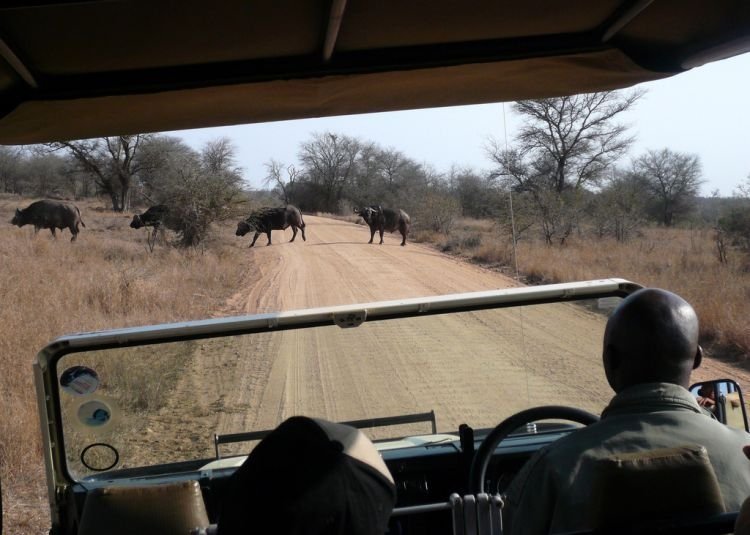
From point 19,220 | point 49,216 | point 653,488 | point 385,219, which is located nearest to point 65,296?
point 653,488

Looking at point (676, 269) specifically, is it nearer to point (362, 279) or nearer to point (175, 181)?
point (362, 279)

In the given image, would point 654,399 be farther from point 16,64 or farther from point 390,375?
point 16,64

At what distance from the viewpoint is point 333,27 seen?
8.37ft

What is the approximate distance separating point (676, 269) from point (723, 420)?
14.4 meters

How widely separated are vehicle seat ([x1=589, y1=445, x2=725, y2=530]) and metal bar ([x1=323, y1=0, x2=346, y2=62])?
5.02 ft

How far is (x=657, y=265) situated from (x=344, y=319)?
16.3 metres

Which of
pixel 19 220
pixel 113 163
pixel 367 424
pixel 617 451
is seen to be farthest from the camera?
pixel 113 163

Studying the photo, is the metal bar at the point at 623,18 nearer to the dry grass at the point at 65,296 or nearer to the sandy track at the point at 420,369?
the sandy track at the point at 420,369

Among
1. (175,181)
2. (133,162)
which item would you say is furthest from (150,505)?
(133,162)

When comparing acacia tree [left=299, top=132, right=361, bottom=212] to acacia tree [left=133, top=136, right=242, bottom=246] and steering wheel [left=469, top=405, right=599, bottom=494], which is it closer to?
acacia tree [left=133, top=136, right=242, bottom=246]

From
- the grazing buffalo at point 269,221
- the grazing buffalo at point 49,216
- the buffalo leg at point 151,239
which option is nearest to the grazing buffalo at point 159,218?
the buffalo leg at point 151,239

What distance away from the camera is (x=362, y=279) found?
1914 cm

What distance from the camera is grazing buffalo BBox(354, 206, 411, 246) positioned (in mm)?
29469

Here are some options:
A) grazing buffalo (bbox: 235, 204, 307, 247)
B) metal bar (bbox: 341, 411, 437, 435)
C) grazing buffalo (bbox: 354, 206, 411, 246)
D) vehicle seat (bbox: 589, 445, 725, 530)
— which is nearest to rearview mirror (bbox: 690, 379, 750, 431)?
metal bar (bbox: 341, 411, 437, 435)
